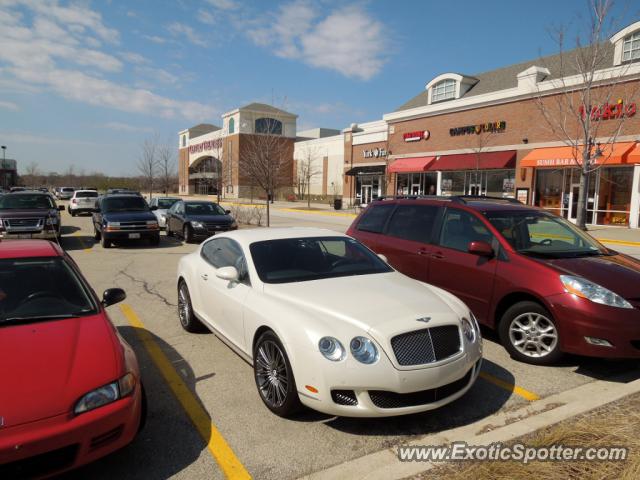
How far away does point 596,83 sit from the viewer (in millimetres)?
21547

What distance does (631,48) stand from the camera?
22.5m

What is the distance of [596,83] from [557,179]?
226 inches

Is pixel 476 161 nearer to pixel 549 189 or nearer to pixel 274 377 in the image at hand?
pixel 549 189

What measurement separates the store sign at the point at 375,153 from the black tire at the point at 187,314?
1380 inches

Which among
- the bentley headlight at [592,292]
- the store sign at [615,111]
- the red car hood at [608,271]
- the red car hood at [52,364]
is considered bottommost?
the red car hood at [52,364]

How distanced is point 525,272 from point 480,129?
88.8ft

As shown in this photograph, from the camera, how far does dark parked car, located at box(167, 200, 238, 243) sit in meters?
14.9

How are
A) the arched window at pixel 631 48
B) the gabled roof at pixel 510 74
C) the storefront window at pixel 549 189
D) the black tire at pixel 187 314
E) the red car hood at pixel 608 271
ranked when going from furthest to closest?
the gabled roof at pixel 510 74
the storefront window at pixel 549 189
the arched window at pixel 631 48
the black tire at pixel 187 314
the red car hood at pixel 608 271

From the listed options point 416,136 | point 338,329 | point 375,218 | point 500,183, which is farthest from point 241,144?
point 338,329

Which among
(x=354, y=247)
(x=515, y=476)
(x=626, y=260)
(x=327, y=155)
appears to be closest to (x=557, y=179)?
(x=626, y=260)

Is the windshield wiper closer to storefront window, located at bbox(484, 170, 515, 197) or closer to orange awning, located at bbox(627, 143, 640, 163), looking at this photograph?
orange awning, located at bbox(627, 143, 640, 163)

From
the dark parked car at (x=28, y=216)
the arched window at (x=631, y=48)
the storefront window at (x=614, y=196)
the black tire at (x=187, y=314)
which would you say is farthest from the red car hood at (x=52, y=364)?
the arched window at (x=631, y=48)

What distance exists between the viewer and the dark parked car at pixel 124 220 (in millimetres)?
13711

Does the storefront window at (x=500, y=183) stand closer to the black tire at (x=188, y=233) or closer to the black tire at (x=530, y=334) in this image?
the black tire at (x=188, y=233)
